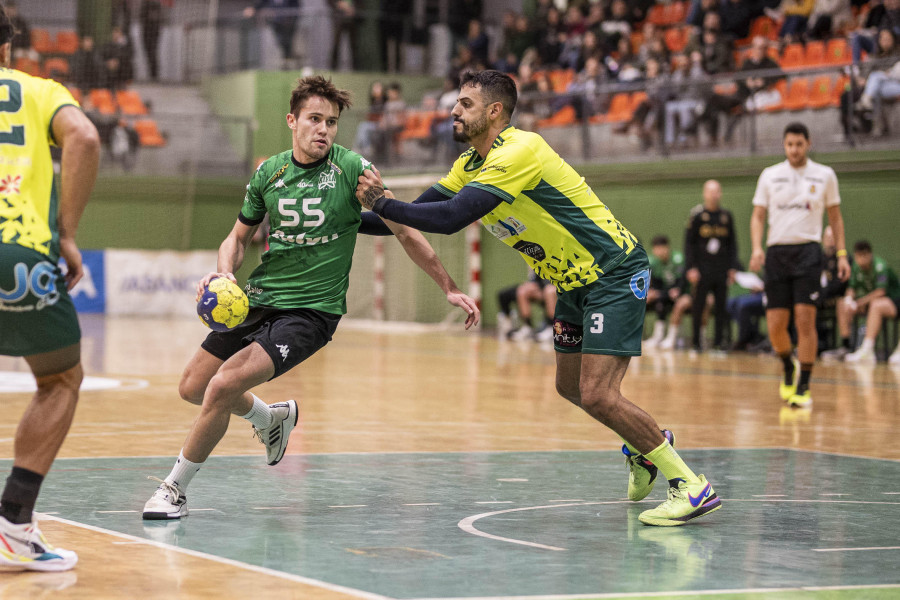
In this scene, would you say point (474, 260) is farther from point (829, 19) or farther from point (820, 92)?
point (820, 92)

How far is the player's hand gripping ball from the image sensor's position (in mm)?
5965

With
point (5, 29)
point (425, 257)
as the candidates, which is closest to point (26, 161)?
point (5, 29)

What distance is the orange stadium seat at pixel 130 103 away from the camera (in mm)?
28297

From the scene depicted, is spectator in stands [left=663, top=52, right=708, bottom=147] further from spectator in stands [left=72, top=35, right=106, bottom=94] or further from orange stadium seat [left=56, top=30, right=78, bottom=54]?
orange stadium seat [left=56, top=30, right=78, bottom=54]

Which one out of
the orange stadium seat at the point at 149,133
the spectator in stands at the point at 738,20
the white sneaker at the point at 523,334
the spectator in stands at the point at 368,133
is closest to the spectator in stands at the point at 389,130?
the spectator in stands at the point at 368,133

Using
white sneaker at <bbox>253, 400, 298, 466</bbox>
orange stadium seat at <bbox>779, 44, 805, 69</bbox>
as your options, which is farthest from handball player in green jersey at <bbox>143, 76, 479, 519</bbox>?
orange stadium seat at <bbox>779, 44, 805, 69</bbox>

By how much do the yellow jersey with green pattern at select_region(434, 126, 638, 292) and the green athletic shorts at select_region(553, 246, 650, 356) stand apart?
2.3 inches

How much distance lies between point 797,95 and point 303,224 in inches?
497

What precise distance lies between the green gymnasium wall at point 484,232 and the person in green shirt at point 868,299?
94cm

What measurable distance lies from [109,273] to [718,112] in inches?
567

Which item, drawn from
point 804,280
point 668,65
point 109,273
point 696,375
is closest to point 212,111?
point 109,273

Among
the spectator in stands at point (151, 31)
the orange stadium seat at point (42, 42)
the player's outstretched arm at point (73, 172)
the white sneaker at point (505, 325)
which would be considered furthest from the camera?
the spectator in stands at point (151, 31)

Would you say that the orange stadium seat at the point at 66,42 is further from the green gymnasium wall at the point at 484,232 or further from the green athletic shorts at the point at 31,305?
the green athletic shorts at the point at 31,305

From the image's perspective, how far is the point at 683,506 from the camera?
596cm
